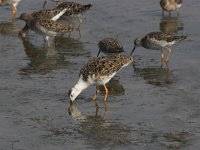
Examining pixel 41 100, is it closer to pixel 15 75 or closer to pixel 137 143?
pixel 15 75

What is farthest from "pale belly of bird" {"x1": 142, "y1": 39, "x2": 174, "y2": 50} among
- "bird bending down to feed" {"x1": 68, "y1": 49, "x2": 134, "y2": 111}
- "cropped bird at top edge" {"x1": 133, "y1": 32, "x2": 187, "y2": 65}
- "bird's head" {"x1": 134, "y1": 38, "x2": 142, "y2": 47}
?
"bird bending down to feed" {"x1": 68, "y1": 49, "x2": 134, "y2": 111}

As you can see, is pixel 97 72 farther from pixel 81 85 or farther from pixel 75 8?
pixel 75 8

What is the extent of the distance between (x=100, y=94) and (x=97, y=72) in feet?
3.59

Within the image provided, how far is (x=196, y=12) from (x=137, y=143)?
1357 cm

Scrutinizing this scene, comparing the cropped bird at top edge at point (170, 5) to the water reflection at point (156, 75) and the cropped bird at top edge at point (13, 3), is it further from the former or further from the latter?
the water reflection at point (156, 75)

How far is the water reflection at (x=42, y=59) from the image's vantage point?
61.0ft

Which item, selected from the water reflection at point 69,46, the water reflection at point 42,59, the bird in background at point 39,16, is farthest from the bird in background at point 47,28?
the water reflection at point 42,59

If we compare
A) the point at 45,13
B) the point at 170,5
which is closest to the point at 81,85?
the point at 45,13

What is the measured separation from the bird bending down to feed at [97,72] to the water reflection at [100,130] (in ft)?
2.25

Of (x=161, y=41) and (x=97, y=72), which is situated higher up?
(x=97, y=72)

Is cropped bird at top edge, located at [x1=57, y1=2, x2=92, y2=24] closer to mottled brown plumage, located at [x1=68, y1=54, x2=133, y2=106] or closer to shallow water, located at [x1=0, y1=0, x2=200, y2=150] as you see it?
shallow water, located at [x1=0, y1=0, x2=200, y2=150]

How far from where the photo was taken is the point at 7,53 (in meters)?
20.3

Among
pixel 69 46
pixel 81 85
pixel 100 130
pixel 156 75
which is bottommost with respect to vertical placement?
pixel 69 46

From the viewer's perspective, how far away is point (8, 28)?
2414 cm
